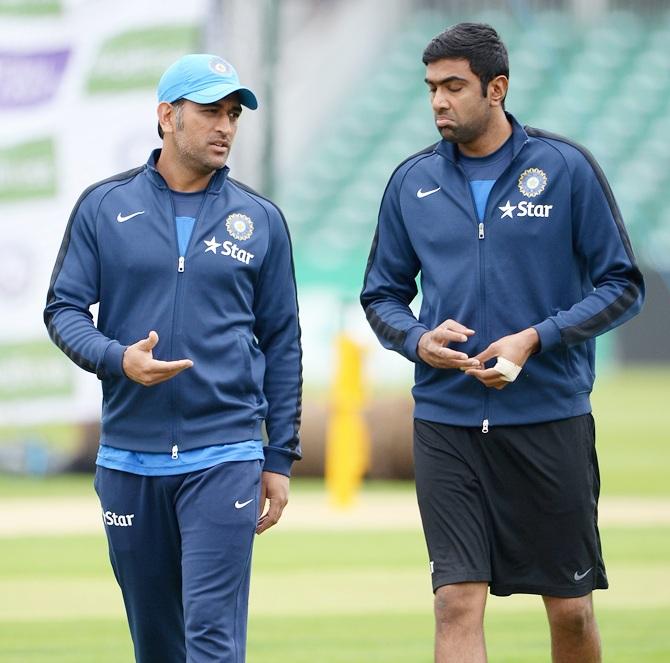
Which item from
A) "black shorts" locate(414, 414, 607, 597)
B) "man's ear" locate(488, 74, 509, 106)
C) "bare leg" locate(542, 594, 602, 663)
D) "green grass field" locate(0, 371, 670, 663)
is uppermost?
"man's ear" locate(488, 74, 509, 106)

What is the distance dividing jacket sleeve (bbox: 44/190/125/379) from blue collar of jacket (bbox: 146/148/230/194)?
0.66ft

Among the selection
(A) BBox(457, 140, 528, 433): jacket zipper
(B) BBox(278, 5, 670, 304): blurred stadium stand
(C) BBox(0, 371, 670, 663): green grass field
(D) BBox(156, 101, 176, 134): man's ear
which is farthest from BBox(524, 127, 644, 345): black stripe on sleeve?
(B) BBox(278, 5, 670, 304): blurred stadium stand

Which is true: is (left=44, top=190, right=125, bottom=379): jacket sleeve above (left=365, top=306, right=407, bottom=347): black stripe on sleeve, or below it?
above

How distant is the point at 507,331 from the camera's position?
5746 millimetres

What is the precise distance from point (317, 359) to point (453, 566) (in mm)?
19725

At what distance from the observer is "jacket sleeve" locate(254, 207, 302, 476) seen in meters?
5.70

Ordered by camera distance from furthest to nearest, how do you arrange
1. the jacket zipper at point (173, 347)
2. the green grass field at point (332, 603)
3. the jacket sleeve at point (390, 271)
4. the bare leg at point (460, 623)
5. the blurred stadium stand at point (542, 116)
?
the blurred stadium stand at point (542, 116)
the green grass field at point (332, 603)
the jacket sleeve at point (390, 271)
the bare leg at point (460, 623)
the jacket zipper at point (173, 347)

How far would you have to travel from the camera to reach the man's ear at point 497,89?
19.0 ft

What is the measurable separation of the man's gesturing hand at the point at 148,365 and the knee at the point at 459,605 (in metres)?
1.21

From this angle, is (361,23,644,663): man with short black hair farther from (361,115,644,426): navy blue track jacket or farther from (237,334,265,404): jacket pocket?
(237,334,265,404): jacket pocket

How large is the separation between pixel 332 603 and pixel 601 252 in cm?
452

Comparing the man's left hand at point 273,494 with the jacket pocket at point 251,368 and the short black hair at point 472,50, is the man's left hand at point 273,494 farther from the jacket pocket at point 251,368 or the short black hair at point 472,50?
the short black hair at point 472,50

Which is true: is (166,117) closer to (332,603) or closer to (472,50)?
(472,50)

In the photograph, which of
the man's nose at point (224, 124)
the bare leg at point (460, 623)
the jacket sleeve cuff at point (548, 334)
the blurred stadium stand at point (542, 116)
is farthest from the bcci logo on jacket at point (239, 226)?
the blurred stadium stand at point (542, 116)
